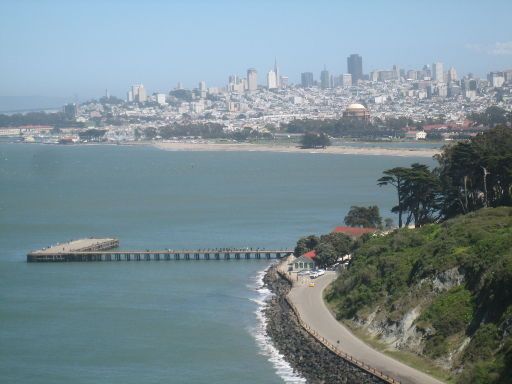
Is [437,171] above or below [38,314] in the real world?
above

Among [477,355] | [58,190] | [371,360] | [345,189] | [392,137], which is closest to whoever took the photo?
[477,355]

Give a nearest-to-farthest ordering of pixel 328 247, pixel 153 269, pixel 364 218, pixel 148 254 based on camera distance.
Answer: pixel 328 247 < pixel 153 269 < pixel 148 254 < pixel 364 218

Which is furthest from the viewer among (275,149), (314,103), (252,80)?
(252,80)

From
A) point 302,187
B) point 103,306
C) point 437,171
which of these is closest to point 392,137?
point 302,187

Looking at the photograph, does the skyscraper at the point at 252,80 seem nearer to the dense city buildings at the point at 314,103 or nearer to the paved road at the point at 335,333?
the dense city buildings at the point at 314,103

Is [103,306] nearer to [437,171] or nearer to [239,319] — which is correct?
[239,319]

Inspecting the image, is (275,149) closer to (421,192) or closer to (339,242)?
(421,192)

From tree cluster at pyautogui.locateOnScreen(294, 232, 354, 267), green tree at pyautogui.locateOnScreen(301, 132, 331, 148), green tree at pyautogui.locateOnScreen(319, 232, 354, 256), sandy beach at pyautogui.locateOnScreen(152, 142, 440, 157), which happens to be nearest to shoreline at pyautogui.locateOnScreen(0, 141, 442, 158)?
sandy beach at pyautogui.locateOnScreen(152, 142, 440, 157)

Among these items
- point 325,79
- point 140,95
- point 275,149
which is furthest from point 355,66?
point 275,149
